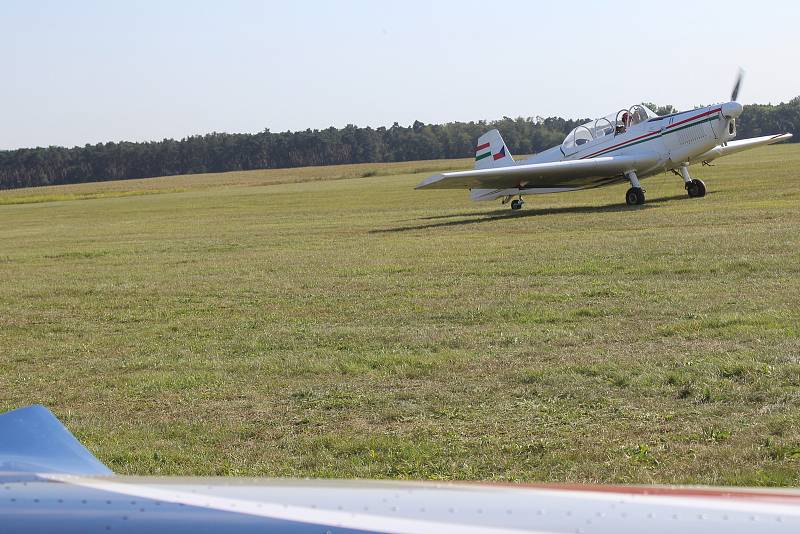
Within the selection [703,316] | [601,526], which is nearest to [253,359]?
[703,316]

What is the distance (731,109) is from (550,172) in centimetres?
404

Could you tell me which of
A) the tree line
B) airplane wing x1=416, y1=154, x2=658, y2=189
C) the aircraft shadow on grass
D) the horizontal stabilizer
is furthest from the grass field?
the tree line

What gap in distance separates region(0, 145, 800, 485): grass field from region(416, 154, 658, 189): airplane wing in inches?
Result: 245


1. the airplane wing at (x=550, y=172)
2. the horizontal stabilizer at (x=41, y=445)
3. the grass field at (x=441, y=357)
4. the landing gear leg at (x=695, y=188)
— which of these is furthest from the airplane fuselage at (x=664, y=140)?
the horizontal stabilizer at (x=41, y=445)

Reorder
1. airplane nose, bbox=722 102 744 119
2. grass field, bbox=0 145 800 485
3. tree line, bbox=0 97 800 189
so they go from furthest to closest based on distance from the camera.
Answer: tree line, bbox=0 97 800 189 → airplane nose, bbox=722 102 744 119 → grass field, bbox=0 145 800 485

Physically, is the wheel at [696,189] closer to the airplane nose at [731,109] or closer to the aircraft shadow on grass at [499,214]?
the aircraft shadow on grass at [499,214]

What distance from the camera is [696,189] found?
22.7 m

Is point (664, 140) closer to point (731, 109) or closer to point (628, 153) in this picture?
point (628, 153)

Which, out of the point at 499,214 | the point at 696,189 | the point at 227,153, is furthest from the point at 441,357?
the point at 227,153

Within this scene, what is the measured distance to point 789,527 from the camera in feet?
6.36

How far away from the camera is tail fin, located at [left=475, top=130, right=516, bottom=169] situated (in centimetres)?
2645

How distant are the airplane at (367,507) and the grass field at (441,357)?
255cm

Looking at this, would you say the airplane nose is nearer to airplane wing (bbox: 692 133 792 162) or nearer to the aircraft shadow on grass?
airplane wing (bbox: 692 133 792 162)

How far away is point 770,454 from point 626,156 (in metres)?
18.3
